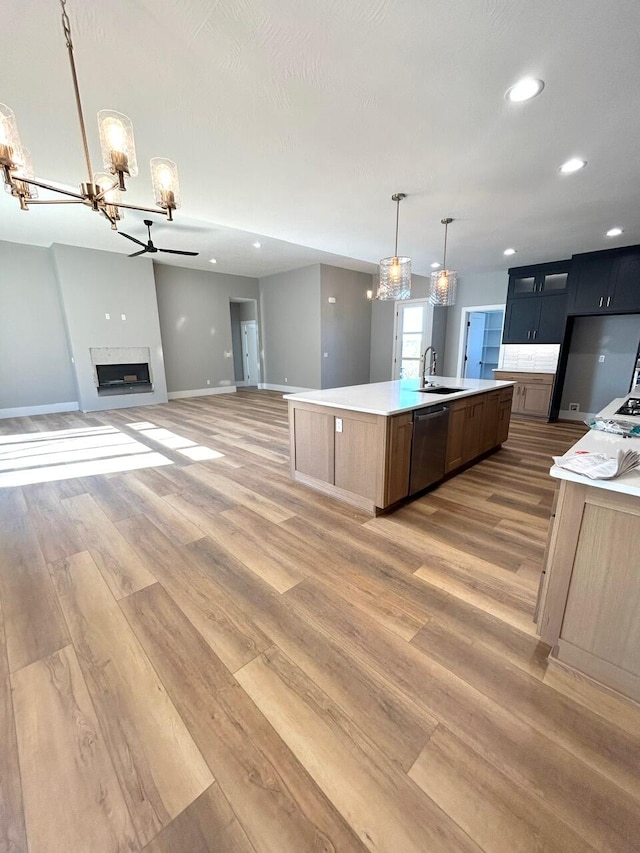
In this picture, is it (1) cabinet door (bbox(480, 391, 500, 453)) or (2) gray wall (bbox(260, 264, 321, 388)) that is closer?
(1) cabinet door (bbox(480, 391, 500, 453))

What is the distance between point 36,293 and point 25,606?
6.70 m

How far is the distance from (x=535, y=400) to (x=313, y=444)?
5.06 metres

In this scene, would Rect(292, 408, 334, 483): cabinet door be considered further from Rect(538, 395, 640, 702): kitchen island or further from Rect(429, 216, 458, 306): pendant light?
Rect(429, 216, 458, 306): pendant light

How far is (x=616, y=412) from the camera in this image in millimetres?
2492

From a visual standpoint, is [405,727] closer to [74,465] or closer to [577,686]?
[577,686]

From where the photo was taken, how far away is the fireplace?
22.1 ft

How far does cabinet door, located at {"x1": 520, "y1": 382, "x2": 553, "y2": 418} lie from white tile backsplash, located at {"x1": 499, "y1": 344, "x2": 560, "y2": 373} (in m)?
0.30

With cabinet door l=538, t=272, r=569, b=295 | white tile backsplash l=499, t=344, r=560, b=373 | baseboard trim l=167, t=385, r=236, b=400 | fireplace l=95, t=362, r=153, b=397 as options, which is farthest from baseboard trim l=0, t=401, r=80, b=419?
cabinet door l=538, t=272, r=569, b=295

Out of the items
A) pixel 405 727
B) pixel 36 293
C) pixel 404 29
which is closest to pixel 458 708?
pixel 405 727

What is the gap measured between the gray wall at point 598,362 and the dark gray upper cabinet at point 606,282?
47 centimetres

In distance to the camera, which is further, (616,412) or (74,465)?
(74,465)

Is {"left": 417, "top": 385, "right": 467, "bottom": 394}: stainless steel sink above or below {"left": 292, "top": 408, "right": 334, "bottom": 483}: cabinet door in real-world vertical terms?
above

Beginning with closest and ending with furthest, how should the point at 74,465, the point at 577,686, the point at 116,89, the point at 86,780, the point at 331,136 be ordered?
1. the point at 86,780
2. the point at 577,686
3. the point at 116,89
4. the point at 331,136
5. the point at 74,465

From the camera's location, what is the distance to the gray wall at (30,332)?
591 cm
